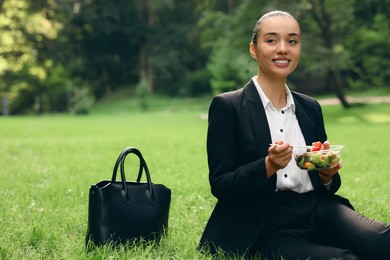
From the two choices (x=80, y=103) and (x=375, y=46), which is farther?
(x=80, y=103)

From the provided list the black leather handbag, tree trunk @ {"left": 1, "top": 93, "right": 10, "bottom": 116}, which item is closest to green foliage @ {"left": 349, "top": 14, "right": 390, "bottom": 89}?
the black leather handbag

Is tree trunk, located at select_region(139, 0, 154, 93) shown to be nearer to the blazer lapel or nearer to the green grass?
the green grass

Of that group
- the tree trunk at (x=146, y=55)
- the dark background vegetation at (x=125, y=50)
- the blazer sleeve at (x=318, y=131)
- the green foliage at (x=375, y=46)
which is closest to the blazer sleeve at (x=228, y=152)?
the blazer sleeve at (x=318, y=131)

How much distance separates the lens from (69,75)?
1832 inches

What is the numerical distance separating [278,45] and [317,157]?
0.81 metres

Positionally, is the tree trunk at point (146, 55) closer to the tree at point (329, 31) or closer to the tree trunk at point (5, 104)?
the tree trunk at point (5, 104)

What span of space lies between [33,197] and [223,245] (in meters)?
3.18

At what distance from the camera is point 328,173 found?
3150mm

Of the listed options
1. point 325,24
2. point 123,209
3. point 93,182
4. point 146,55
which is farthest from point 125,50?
point 123,209

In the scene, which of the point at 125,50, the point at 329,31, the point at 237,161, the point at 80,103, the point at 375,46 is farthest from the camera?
the point at 125,50

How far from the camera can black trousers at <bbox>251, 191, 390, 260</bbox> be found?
289cm

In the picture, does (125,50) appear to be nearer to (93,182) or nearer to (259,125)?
(93,182)

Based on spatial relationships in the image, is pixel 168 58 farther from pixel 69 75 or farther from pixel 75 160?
pixel 75 160

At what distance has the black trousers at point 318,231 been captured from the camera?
2889 mm
